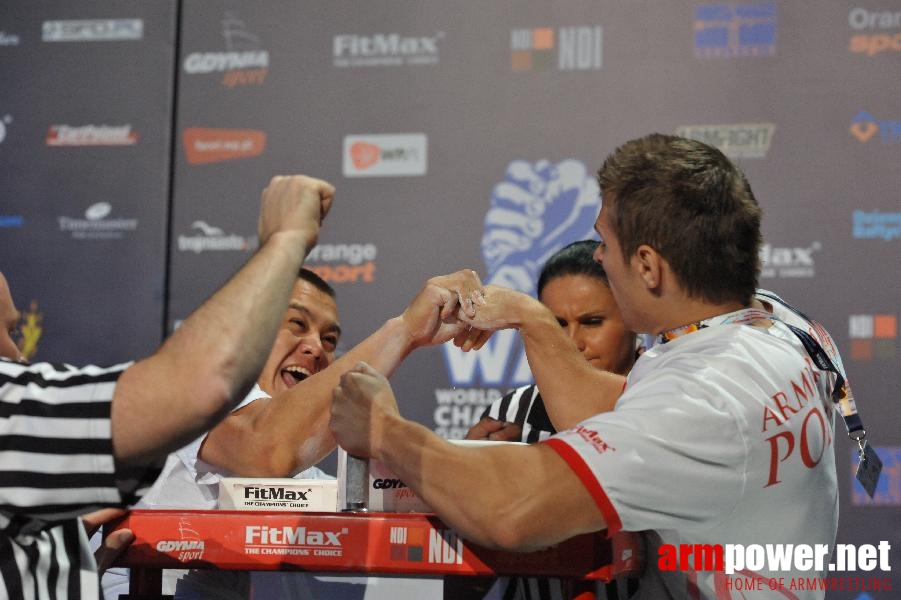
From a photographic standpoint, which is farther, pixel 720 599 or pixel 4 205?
pixel 4 205

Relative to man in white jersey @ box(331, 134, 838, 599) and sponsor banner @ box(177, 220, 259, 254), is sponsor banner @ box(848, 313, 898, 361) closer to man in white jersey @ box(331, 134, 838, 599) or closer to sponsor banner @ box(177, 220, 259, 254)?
man in white jersey @ box(331, 134, 838, 599)

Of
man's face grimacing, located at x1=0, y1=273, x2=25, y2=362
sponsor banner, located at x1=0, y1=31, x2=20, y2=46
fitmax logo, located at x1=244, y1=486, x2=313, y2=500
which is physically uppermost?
sponsor banner, located at x1=0, y1=31, x2=20, y2=46

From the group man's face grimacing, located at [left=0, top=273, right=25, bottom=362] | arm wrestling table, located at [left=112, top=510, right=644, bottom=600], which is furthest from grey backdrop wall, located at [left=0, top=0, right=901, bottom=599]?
arm wrestling table, located at [left=112, top=510, right=644, bottom=600]

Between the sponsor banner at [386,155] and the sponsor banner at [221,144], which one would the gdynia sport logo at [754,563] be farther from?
the sponsor banner at [221,144]

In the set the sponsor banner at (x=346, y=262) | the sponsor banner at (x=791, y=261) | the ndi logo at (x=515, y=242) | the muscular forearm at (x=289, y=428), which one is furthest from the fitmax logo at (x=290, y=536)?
the sponsor banner at (x=791, y=261)

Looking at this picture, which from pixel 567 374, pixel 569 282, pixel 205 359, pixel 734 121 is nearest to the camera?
pixel 205 359

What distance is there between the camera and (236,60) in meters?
4.17

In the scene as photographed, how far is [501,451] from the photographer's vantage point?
1382 millimetres

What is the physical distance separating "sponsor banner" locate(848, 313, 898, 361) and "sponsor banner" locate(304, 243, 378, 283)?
1768mm

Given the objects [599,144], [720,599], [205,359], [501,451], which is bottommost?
[720,599]

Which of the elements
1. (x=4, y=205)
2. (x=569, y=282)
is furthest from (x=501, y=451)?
(x=4, y=205)

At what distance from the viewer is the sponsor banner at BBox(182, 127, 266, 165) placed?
4.11 m

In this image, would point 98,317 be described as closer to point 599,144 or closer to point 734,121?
point 599,144

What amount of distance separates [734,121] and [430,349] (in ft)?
4.61
